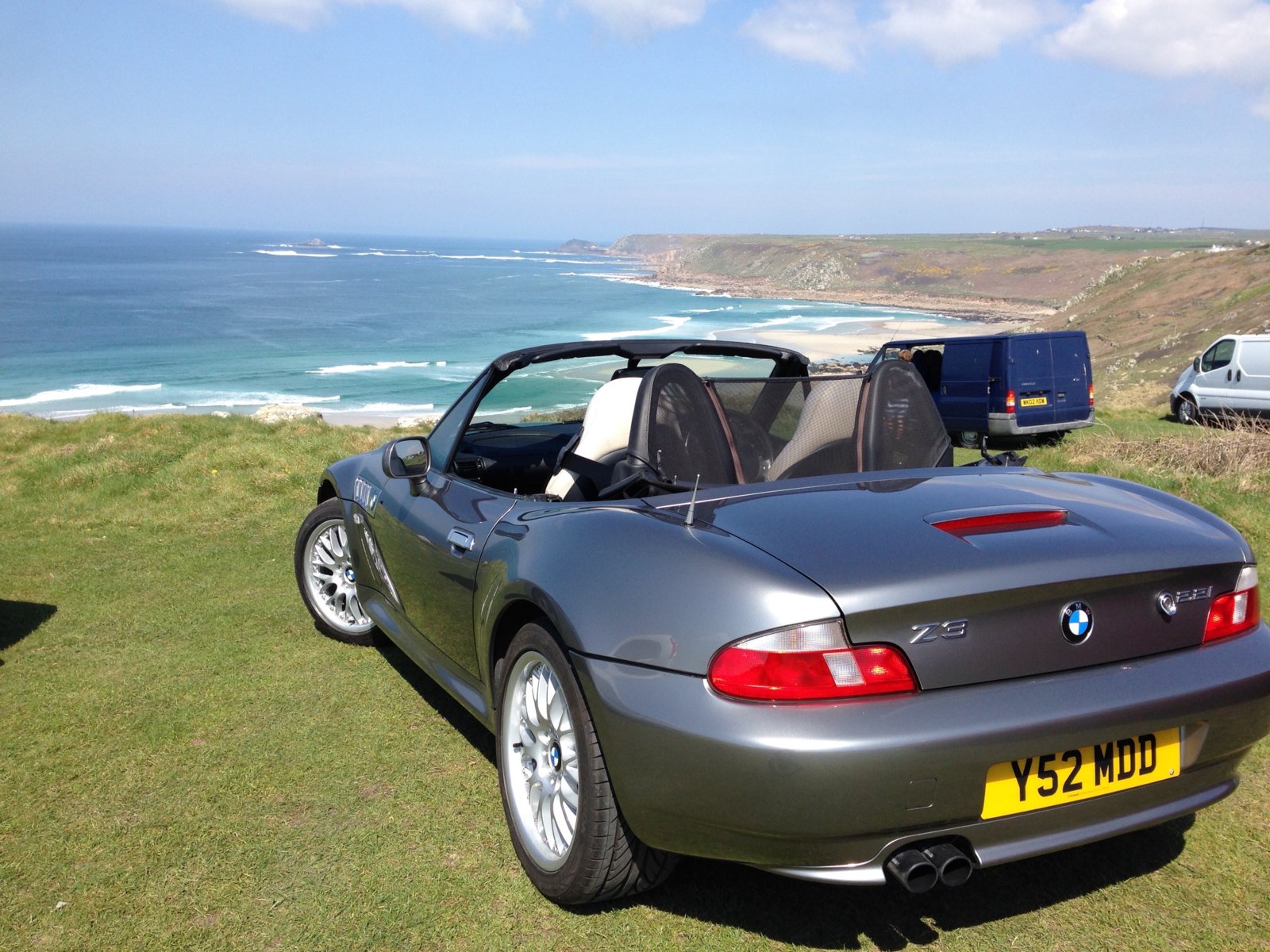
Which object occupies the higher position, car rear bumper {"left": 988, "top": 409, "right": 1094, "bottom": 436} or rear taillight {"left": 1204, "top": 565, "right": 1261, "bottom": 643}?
rear taillight {"left": 1204, "top": 565, "right": 1261, "bottom": 643}

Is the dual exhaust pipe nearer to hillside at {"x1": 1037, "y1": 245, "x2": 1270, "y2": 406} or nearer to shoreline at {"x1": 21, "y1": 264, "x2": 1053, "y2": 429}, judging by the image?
shoreline at {"x1": 21, "y1": 264, "x2": 1053, "y2": 429}

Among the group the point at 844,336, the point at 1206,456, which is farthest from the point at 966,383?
the point at 844,336

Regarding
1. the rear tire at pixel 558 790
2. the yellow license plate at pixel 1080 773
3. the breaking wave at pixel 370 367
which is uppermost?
the yellow license plate at pixel 1080 773

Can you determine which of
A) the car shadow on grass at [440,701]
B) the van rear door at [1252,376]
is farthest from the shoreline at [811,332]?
the van rear door at [1252,376]

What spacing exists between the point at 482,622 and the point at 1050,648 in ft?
5.41

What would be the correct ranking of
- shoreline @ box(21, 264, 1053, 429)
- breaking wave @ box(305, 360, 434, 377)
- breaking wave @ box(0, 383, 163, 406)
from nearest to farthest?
shoreline @ box(21, 264, 1053, 429) < breaking wave @ box(0, 383, 163, 406) < breaking wave @ box(305, 360, 434, 377)

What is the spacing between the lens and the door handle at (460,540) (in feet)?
11.2

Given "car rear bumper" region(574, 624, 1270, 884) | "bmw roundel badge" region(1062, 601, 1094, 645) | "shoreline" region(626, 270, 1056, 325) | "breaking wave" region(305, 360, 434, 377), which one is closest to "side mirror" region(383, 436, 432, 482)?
"car rear bumper" region(574, 624, 1270, 884)

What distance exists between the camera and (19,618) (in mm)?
5590

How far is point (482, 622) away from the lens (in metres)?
3.22

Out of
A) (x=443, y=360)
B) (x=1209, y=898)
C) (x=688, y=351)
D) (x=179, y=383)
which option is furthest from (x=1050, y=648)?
(x=443, y=360)

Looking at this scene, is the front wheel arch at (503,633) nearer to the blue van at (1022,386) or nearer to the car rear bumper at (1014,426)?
the blue van at (1022,386)

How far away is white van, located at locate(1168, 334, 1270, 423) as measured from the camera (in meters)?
18.5

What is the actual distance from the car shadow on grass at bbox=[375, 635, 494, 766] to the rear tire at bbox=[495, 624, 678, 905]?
2.32 ft
